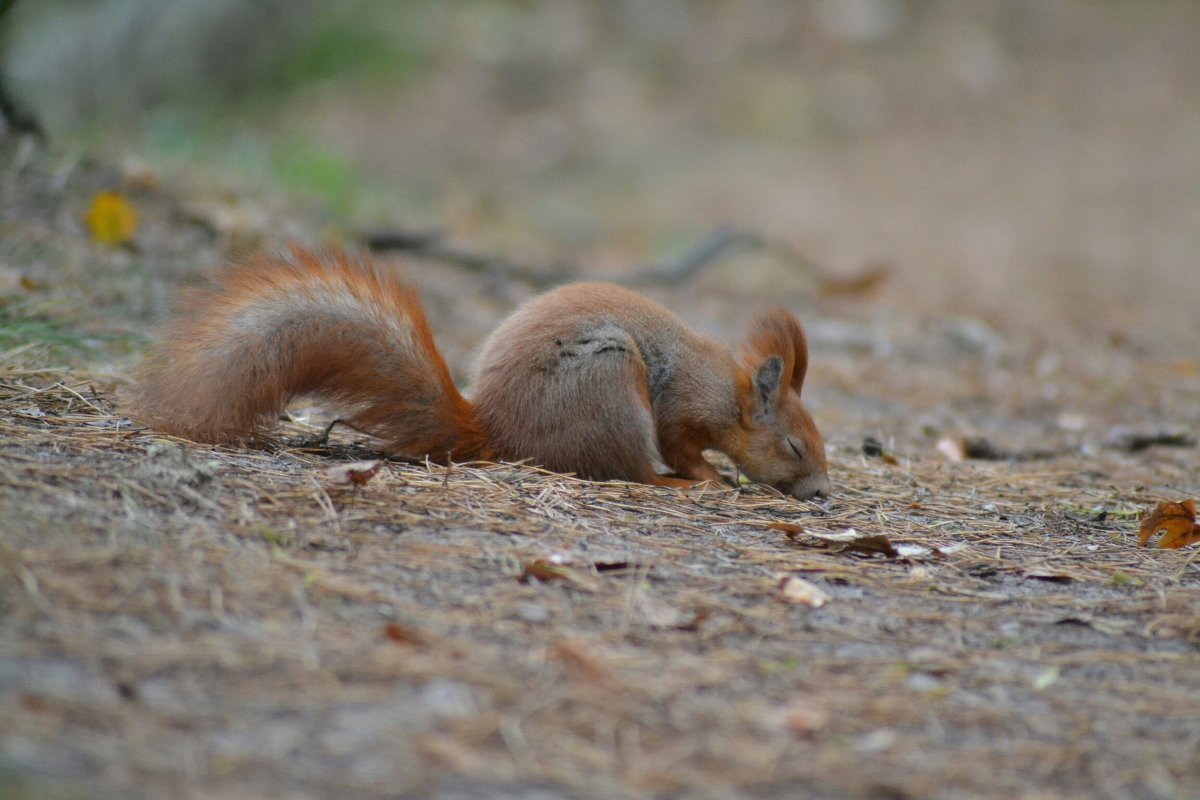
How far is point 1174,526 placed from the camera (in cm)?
313

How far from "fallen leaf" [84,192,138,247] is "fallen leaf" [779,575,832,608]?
A: 3.97 metres

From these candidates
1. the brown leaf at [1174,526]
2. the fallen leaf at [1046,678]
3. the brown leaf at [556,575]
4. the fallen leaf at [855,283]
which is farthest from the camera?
the fallen leaf at [855,283]

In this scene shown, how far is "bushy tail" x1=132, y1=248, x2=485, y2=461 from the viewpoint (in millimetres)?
2822

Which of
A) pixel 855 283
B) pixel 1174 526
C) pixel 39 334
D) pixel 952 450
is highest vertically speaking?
pixel 855 283

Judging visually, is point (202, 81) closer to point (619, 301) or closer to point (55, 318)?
point (55, 318)

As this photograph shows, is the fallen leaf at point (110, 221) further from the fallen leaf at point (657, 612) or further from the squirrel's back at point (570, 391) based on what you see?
the fallen leaf at point (657, 612)

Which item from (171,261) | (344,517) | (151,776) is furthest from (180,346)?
(171,261)

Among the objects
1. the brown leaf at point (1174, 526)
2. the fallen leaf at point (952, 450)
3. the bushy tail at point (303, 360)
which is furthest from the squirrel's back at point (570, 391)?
the fallen leaf at point (952, 450)

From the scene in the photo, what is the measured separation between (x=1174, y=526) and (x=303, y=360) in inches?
96.1

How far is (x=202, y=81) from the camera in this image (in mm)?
9680

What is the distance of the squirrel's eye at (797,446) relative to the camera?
3609 millimetres

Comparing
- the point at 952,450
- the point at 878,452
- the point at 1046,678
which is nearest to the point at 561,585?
the point at 1046,678

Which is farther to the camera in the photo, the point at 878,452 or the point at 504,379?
the point at 878,452

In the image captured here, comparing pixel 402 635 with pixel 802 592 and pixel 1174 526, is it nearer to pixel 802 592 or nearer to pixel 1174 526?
pixel 802 592
